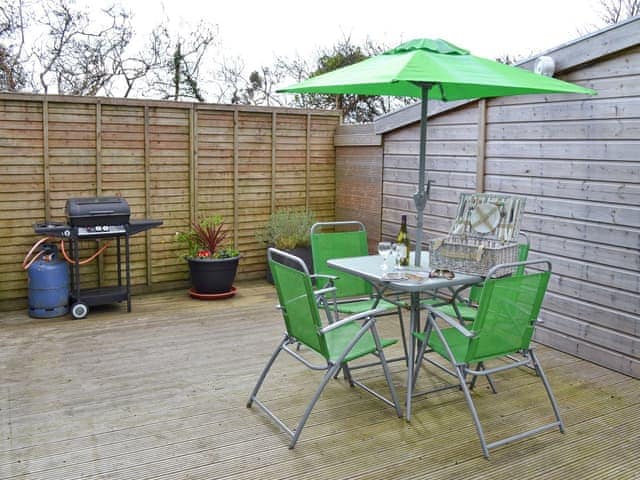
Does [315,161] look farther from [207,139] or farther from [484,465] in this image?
[484,465]

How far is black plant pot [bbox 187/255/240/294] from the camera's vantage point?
6.14m

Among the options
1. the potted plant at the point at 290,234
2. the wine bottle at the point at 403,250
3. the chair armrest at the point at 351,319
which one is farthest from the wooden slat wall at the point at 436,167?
the chair armrest at the point at 351,319

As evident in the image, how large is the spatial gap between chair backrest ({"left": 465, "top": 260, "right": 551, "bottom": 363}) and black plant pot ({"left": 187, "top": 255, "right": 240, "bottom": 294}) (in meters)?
3.50

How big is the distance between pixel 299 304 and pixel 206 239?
10.6 ft

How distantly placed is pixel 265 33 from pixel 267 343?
810 centimetres

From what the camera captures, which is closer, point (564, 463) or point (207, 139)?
point (564, 463)

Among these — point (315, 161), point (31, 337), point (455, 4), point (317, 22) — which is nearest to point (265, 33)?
point (317, 22)

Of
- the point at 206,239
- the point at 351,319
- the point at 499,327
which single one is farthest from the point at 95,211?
the point at 499,327

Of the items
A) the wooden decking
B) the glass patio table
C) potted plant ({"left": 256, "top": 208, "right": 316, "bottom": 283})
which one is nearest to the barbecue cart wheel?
the wooden decking

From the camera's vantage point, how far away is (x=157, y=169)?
247 inches

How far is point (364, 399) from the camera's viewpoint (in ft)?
12.2

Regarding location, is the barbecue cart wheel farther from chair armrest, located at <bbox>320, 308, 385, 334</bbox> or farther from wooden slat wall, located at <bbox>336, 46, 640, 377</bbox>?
wooden slat wall, located at <bbox>336, 46, 640, 377</bbox>

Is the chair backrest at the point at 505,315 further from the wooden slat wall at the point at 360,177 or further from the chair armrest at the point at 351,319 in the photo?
the wooden slat wall at the point at 360,177

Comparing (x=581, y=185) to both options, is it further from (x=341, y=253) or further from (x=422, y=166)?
(x=341, y=253)
